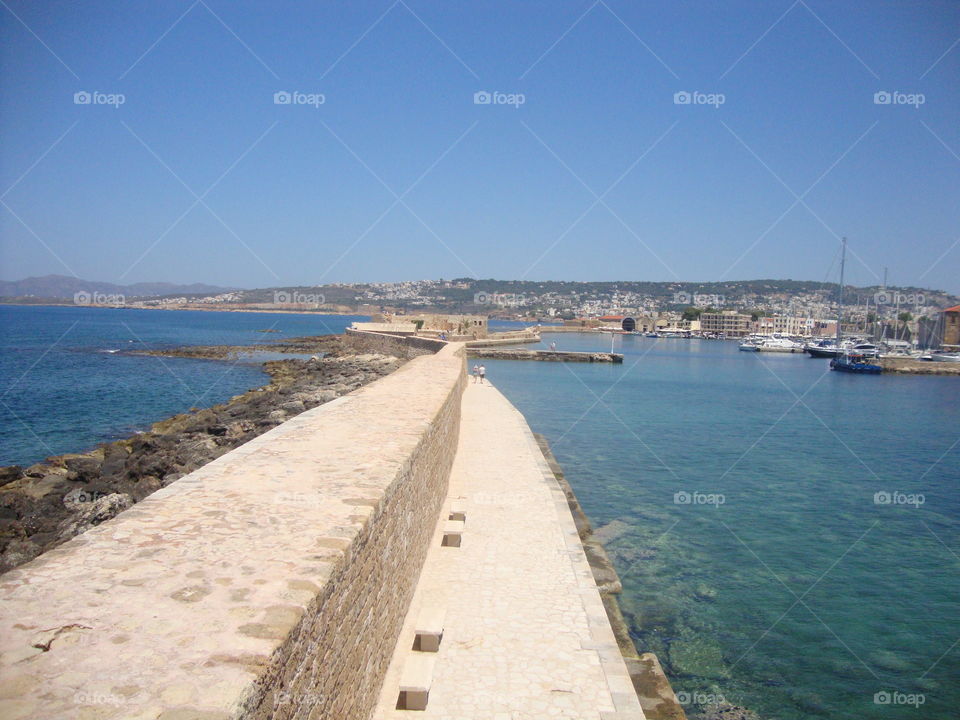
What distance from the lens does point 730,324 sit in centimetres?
11475

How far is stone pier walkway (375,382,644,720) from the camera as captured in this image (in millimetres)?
4473

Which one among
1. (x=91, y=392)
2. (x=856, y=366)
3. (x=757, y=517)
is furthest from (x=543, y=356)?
(x=757, y=517)

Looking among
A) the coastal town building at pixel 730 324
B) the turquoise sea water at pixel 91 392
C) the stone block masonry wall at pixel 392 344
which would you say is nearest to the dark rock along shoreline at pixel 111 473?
the turquoise sea water at pixel 91 392

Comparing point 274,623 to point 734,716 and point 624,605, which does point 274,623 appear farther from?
point 624,605

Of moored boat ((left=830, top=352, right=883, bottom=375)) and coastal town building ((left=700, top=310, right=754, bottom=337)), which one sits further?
coastal town building ((left=700, top=310, right=754, bottom=337))

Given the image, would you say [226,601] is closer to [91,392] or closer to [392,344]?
[91,392]

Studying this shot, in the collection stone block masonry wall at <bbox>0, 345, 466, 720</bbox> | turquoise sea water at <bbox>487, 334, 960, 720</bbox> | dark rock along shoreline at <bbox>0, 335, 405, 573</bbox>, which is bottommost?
turquoise sea water at <bbox>487, 334, 960, 720</bbox>

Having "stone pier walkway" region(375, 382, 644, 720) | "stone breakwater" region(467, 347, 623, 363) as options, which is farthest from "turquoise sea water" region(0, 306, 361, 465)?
"stone breakwater" region(467, 347, 623, 363)

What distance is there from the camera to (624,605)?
770 cm

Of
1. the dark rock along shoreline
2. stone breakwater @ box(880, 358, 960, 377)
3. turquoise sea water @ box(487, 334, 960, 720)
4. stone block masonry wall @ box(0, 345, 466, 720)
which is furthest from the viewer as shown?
stone breakwater @ box(880, 358, 960, 377)

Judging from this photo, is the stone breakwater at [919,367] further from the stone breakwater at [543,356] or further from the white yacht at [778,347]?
the stone breakwater at [543,356]

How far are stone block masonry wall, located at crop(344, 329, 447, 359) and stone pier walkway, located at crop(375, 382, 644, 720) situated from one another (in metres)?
18.9

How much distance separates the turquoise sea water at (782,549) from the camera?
6598mm

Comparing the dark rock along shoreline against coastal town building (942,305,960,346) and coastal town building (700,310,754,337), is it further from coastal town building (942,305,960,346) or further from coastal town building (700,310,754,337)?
coastal town building (700,310,754,337)
